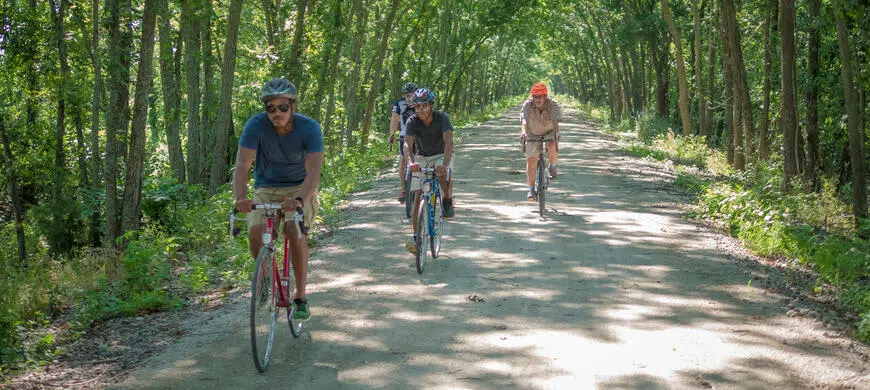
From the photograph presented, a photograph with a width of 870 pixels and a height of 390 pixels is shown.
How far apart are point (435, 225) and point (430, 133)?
121 cm

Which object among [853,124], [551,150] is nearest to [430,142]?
[551,150]

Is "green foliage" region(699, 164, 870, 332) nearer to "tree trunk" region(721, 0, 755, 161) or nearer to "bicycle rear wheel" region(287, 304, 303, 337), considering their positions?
"tree trunk" region(721, 0, 755, 161)

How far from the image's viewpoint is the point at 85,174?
744 inches

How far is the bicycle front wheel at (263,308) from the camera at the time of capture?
18.2 ft

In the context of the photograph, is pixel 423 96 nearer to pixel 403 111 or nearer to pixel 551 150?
pixel 403 111

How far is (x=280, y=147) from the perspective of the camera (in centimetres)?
618

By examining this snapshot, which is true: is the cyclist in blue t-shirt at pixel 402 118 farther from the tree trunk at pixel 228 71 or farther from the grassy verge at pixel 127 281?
the tree trunk at pixel 228 71

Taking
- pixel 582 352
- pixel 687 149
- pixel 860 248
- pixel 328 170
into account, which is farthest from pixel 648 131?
pixel 582 352

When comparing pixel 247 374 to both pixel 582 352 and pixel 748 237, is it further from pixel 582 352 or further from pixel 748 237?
pixel 748 237

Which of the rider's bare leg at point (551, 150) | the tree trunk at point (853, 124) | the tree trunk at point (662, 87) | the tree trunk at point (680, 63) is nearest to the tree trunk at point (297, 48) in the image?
the rider's bare leg at point (551, 150)

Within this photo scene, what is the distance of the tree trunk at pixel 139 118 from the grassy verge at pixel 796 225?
798 centimetres

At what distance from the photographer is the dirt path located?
18.3 feet

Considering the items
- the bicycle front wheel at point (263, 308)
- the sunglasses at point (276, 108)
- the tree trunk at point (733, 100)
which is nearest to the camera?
the bicycle front wheel at point (263, 308)

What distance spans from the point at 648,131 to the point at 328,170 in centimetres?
1606
